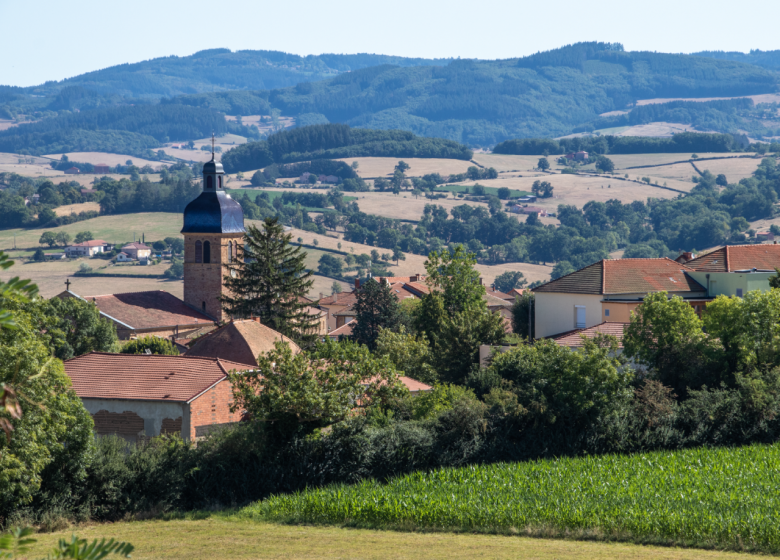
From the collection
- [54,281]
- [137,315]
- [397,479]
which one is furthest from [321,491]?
[54,281]

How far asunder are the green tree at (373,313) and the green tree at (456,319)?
300 centimetres

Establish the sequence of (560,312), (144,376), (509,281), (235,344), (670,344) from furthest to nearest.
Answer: (509,281), (560,312), (235,344), (670,344), (144,376)

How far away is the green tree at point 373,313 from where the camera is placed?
2687 inches

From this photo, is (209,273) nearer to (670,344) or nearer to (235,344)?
(235,344)

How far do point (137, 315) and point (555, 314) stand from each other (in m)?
30.3

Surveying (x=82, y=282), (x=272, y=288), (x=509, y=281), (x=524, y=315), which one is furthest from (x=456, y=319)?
(x=509, y=281)

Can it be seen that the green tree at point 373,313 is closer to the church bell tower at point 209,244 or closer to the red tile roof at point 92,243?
the church bell tower at point 209,244

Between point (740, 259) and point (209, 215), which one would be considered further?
point (209, 215)

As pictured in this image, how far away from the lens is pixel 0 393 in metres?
4.95

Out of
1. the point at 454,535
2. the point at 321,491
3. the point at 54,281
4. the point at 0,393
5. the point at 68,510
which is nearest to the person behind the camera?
the point at 0,393

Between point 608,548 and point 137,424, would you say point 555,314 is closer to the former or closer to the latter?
point 137,424

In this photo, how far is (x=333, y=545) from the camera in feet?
79.2

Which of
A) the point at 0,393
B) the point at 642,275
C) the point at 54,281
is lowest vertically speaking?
the point at 54,281

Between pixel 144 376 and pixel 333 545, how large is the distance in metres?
17.0
